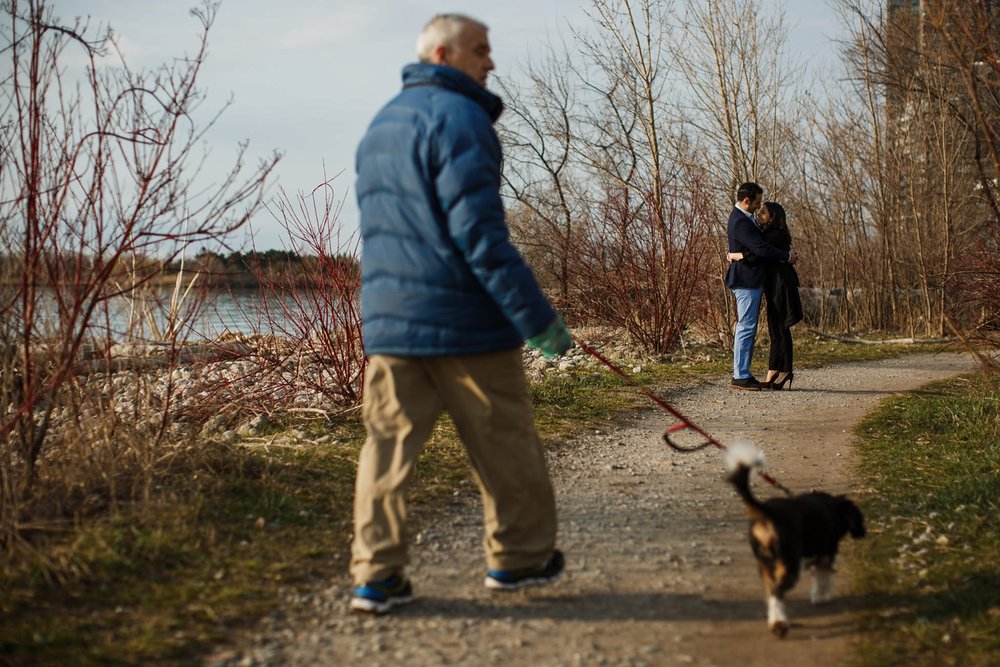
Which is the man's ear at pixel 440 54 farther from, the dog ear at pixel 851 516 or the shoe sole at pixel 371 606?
the dog ear at pixel 851 516

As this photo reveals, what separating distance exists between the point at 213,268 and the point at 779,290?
556cm

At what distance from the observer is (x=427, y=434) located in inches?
152

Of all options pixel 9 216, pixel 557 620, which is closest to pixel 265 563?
pixel 557 620

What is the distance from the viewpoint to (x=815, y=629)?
12.4 ft

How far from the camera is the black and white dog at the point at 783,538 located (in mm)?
3605

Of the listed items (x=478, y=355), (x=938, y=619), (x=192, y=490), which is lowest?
(x=938, y=619)

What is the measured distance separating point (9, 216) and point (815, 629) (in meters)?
4.05

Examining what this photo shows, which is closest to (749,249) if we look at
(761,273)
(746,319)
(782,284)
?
(761,273)

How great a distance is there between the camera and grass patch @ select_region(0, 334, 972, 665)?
3.48m

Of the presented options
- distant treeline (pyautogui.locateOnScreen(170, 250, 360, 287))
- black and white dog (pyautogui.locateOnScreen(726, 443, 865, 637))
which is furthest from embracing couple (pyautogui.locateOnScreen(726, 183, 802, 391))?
black and white dog (pyautogui.locateOnScreen(726, 443, 865, 637))

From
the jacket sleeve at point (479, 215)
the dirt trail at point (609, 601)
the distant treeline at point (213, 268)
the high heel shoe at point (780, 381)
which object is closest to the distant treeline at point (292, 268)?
the distant treeline at point (213, 268)

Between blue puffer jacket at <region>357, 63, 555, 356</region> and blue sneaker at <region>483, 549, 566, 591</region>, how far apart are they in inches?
37.8

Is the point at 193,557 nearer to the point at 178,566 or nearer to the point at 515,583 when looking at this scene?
the point at 178,566

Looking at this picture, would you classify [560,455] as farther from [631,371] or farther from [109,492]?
[631,371]
